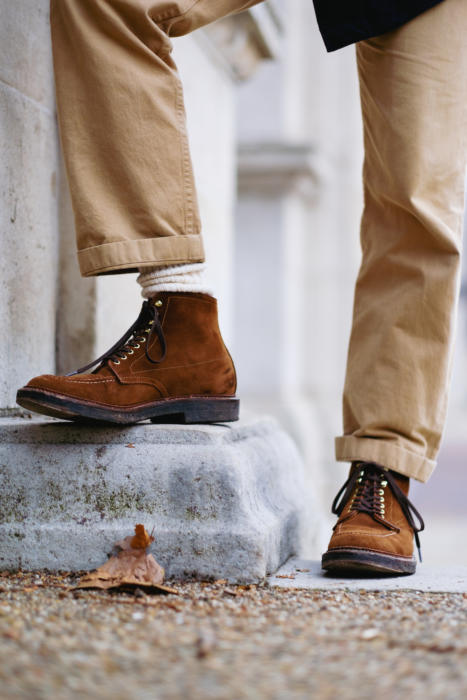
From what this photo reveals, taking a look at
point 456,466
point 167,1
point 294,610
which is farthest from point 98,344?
point 456,466

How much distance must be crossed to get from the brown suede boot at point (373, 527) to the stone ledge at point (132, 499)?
141 mm

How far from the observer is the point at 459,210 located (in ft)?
5.99

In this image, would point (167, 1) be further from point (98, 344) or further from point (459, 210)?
point (98, 344)

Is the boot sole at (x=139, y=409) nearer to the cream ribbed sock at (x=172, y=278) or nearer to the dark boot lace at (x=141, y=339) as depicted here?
the dark boot lace at (x=141, y=339)

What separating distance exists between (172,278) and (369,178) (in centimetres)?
49

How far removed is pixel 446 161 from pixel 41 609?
112 centimetres

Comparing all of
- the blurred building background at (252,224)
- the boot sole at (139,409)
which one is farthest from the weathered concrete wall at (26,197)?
the boot sole at (139,409)

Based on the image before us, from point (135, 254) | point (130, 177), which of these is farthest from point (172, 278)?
point (130, 177)

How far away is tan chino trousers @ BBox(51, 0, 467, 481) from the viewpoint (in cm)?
167

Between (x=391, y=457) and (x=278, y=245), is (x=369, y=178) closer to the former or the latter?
(x=391, y=457)

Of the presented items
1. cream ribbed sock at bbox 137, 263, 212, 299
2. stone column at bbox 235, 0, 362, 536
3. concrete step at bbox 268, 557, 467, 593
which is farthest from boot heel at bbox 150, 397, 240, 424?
stone column at bbox 235, 0, 362, 536

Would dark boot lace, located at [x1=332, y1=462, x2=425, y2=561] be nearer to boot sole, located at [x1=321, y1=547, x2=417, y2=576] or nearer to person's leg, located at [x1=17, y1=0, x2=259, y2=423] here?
boot sole, located at [x1=321, y1=547, x2=417, y2=576]

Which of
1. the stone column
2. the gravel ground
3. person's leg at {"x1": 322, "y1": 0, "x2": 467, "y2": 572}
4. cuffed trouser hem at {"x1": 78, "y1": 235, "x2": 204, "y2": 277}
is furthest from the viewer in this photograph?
the stone column

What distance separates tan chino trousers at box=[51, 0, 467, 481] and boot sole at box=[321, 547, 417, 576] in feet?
0.59
